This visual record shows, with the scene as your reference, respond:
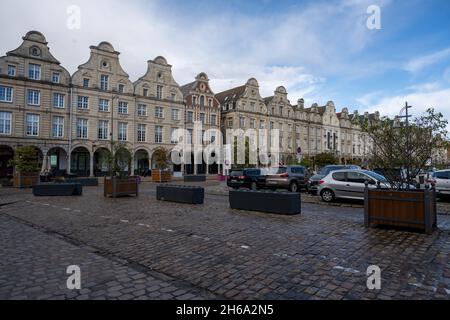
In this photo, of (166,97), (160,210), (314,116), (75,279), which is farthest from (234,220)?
(314,116)

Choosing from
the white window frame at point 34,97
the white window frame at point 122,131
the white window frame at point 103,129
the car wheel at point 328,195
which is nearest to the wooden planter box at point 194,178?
the white window frame at point 122,131

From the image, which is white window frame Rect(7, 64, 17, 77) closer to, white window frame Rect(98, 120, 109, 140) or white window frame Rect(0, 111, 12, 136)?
white window frame Rect(0, 111, 12, 136)

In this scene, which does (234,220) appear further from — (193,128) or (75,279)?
(193,128)

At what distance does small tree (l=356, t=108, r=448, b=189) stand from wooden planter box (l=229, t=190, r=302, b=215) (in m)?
2.98

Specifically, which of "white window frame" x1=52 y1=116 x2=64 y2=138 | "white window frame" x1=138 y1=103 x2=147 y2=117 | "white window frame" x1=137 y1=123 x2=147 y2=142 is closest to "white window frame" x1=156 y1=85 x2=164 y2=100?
"white window frame" x1=138 y1=103 x2=147 y2=117

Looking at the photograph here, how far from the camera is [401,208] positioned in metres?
7.85

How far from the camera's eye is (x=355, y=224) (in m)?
8.69

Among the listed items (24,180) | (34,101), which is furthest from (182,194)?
(34,101)

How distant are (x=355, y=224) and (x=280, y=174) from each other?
444 inches

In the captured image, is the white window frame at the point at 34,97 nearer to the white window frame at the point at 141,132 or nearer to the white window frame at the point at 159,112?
the white window frame at the point at 141,132

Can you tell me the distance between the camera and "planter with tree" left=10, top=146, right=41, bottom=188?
23.5 meters

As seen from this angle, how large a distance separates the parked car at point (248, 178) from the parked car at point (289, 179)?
0.90 m
